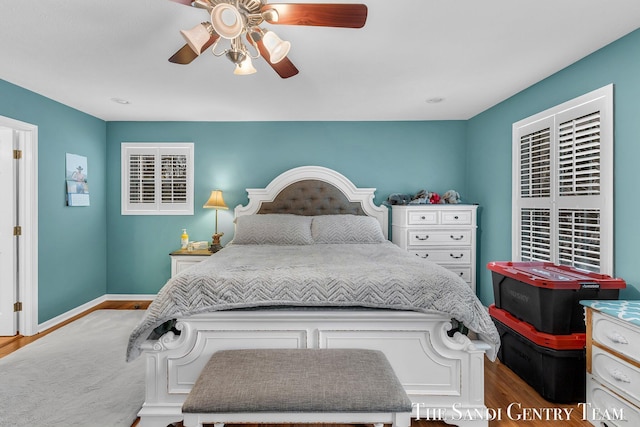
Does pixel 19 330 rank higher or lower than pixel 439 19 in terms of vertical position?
lower

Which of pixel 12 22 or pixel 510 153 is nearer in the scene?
pixel 12 22

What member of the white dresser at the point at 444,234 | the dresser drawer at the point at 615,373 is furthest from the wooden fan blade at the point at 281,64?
the dresser drawer at the point at 615,373

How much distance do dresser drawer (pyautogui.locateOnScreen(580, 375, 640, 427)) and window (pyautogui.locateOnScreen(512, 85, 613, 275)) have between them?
0.79 metres

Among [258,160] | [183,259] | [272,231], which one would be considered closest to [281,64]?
[272,231]

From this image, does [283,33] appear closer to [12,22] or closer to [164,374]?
[12,22]

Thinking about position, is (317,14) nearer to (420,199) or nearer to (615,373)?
(615,373)

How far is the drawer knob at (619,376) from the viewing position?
169 centimetres

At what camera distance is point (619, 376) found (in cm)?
172

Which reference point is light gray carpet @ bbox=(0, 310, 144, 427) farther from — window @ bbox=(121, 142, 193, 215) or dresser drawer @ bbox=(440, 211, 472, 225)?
dresser drawer @ bbox=(440, 211, 472, 225)

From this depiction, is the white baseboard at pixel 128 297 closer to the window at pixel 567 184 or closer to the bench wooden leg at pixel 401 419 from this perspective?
the bench wooden leg at pixel 401 419

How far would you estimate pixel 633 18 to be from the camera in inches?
75.5

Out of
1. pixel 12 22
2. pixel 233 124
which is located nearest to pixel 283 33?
pixel 12 22

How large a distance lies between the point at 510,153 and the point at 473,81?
0.94m

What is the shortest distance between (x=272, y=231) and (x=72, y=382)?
6.53 ft
